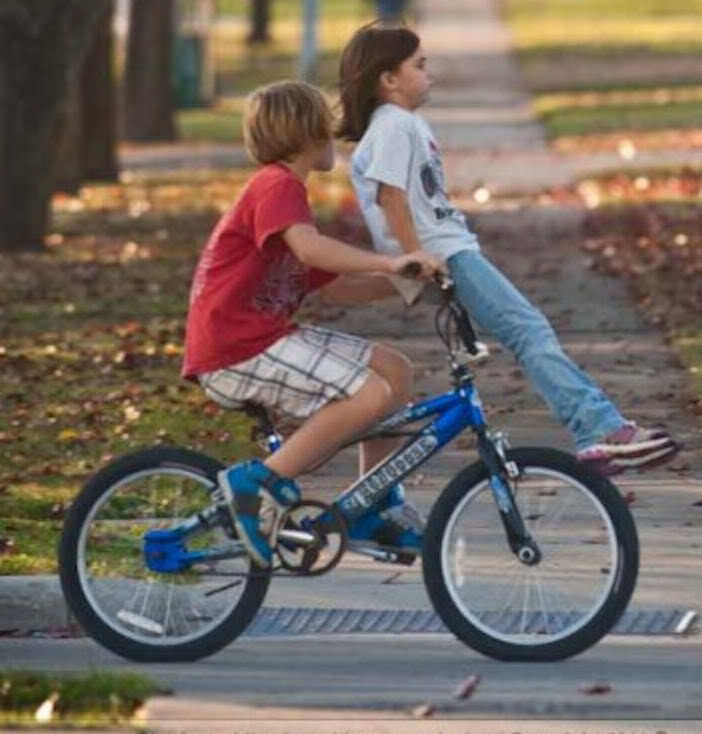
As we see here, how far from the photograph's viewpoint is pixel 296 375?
8.70m

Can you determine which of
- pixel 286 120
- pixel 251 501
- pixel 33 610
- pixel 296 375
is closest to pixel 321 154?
pixel 286 120

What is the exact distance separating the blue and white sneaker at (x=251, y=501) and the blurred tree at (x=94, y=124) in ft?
62.5

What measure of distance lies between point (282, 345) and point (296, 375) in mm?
88

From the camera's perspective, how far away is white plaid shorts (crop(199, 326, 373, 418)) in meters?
8.70

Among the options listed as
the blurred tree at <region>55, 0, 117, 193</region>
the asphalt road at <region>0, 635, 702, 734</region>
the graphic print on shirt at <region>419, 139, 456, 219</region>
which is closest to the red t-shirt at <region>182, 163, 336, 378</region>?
the graphic print on shirt at <region>419, 139, 456, 219</region>

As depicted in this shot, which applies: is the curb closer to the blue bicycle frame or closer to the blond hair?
the blue bicycle frame

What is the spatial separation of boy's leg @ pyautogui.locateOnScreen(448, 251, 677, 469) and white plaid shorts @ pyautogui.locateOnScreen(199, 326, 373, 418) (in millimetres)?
744

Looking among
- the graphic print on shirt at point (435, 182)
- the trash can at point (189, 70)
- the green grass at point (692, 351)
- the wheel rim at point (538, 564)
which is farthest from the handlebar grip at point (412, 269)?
the trash can at point (189, 70)

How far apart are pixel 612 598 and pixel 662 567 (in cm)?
154

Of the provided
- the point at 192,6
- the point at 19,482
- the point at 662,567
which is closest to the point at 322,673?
the point at 662,567

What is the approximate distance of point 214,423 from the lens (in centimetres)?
1365

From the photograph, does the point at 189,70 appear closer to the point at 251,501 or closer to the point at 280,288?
the point at 280,288

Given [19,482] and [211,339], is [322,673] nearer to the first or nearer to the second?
[211,339]

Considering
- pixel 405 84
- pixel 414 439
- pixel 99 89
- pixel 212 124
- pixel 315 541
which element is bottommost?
pixel 212 124
